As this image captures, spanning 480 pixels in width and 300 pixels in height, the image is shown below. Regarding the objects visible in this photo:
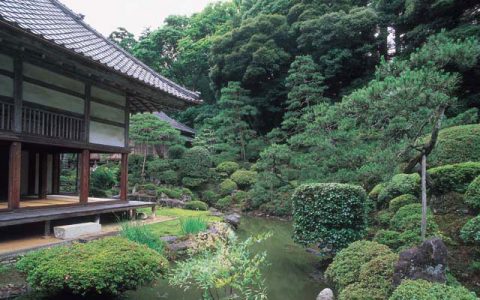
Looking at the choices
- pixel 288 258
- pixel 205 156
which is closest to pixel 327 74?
pixel 205 156

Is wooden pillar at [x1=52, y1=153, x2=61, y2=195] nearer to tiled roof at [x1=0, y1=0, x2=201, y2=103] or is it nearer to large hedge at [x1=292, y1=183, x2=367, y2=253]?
tiled roof at [x1=0, y1=0, x2=201, y2=103]

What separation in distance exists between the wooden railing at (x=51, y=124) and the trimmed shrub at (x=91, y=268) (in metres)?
3.94

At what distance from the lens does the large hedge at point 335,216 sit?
854 centimetres

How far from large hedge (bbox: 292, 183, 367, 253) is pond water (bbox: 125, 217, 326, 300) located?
80 centimetres

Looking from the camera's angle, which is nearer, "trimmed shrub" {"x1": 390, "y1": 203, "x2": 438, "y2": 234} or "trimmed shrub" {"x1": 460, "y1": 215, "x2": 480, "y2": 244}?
"trimmed shrub" {"x1": 460, "y1": 215, "x2": 480, "y2": 244}

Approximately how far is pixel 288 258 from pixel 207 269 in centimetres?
598

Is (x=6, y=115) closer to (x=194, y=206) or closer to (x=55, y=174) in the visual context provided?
(x=55, y=174)

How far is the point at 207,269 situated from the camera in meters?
4.16

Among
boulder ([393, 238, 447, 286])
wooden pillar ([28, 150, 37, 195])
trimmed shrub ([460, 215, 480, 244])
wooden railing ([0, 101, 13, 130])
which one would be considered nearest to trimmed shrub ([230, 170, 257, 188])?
wooden pillar ([28, 150, 37, 195])

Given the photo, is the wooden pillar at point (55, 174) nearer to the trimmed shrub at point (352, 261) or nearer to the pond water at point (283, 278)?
the pond water at point (283, 278)

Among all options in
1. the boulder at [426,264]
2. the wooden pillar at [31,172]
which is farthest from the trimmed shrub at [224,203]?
the boulder at [426,264]

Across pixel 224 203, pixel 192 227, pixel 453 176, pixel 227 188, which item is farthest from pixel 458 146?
pixel 227 188

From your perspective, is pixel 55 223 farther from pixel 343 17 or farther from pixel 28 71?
pixel 343 17

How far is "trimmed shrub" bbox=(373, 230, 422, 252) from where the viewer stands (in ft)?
22.8
